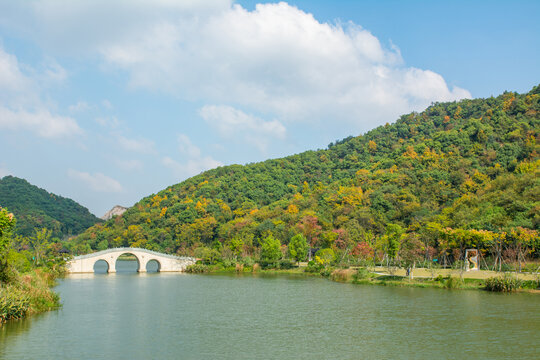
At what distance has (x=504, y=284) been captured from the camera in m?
28.9

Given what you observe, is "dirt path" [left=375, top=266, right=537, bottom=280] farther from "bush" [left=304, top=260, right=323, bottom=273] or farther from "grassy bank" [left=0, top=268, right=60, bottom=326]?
"grassy bank" [left=0, top=268, right=60, bottom=326]

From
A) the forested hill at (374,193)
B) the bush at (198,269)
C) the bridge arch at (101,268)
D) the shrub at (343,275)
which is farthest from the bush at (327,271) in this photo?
the bridge arch at (101,268)

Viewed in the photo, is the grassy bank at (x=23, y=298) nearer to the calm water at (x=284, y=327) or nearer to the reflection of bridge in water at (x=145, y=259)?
the calm water at (x=284, y=327)

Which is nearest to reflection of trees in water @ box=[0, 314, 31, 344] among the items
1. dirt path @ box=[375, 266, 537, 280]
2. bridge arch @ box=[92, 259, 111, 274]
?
dirt path @ box=[375, 266, 537, 280]

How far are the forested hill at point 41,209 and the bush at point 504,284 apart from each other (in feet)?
257

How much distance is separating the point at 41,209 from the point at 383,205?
2989 inches

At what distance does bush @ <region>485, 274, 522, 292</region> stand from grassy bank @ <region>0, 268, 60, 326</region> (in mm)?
25430

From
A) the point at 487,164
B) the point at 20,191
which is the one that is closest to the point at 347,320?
the point at 487,164

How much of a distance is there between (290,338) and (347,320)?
4.45 m

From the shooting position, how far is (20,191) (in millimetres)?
103438

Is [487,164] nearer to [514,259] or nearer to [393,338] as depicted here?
[514,259]

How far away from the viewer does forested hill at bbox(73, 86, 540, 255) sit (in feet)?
161

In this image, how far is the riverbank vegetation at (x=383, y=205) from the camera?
4012 cm

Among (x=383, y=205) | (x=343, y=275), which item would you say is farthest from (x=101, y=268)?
(x=343, y=275)
